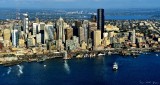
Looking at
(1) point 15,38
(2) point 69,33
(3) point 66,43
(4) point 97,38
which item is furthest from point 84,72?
(2) point 69,33

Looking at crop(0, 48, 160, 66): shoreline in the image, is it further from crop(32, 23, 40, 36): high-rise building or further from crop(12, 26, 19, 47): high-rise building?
crop(32, 23, 40, 36): high-rise building

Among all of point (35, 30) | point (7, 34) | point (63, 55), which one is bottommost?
point (63, 55)

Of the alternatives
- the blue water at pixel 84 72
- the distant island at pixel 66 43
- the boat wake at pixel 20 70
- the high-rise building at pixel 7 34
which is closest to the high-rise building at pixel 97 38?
the distant island at pixel 66 43

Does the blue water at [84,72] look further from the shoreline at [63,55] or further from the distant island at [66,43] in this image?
the distant island at [66,43]

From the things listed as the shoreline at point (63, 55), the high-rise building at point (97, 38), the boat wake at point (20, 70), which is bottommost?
the shoreline at point (63, 55)

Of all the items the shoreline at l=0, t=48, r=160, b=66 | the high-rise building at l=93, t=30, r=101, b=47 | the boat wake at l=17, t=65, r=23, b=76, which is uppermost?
the high-rise building at l=93, t=30, r=101, b=47

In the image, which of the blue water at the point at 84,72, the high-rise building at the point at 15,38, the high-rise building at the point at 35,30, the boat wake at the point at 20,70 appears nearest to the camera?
the blue water at the point at 84,72

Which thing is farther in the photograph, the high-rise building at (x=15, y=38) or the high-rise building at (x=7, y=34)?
the high-rise building at (x=7, y=34)

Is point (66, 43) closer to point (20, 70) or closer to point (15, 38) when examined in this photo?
point (15, 38)

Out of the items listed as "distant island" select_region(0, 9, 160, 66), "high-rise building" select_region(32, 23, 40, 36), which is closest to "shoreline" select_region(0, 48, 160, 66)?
"distant island" select_region(0, 9, 160, 66)
